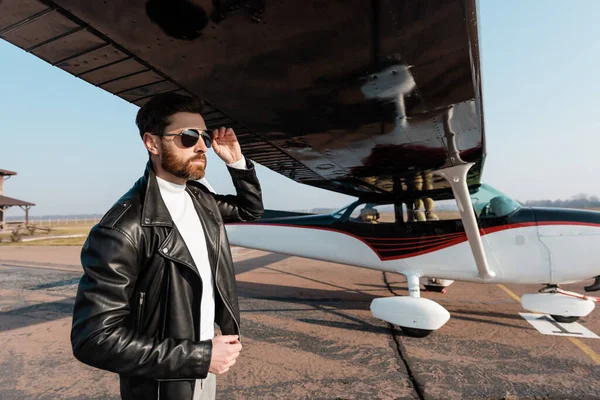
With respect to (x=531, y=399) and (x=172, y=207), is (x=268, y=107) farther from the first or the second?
(x=531, y=399)

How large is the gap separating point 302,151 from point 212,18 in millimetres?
1846

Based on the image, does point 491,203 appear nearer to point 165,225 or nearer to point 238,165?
point 238,165

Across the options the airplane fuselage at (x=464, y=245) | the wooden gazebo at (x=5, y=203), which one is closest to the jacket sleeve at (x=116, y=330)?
the airplane fuselage at (x=464, y=245)

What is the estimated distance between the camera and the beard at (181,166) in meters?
1.10

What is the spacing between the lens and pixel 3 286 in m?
6.62

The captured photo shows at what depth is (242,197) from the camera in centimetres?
156

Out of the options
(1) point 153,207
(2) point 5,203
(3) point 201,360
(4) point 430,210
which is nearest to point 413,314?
(4) point 430,210

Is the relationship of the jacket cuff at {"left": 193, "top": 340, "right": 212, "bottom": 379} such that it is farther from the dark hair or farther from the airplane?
the airplane

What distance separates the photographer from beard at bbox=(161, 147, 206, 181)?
1.10 m

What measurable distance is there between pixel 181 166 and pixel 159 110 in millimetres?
210

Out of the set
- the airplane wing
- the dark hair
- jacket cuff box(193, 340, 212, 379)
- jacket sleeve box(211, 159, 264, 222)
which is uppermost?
the airplane wing

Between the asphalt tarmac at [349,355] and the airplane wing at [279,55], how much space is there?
2101 mm

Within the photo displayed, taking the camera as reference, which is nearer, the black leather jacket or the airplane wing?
the black leather jacket

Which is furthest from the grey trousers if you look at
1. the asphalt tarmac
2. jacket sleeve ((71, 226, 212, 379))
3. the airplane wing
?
the asphalt tarmac
